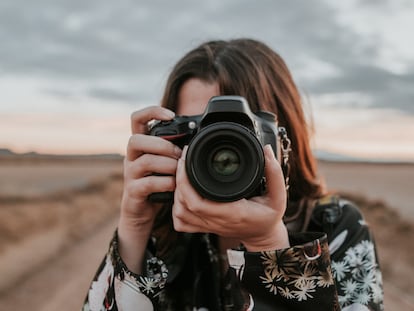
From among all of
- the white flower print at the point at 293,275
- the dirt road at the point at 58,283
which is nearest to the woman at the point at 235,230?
the white flower print at the point at 293,275

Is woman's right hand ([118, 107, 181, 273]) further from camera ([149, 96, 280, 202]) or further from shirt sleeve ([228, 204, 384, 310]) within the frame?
shirt sleeve ([228, 204, 384, 310])

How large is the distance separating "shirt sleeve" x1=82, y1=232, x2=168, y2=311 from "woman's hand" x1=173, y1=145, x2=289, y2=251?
0.80 ft

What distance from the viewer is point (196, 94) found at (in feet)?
6.99

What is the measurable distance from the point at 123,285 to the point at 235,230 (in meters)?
0.43

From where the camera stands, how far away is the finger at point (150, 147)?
1.95m

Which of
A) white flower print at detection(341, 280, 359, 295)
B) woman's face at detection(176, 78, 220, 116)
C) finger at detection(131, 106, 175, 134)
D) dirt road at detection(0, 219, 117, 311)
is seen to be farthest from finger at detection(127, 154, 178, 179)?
dirt road at detection(0, 219, 117, 311)

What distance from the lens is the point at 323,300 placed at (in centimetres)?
164

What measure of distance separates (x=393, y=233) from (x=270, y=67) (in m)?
9.37

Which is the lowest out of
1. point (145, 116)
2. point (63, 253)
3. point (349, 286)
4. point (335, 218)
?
point (63, 253)

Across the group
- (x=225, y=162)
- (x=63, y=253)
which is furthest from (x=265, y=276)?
(x=63, y=253)

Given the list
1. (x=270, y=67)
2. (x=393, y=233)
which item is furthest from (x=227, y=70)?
(x=393, y=233)

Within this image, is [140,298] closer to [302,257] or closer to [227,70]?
[302,257]

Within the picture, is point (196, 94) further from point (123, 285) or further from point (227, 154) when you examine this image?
point (123, 285)

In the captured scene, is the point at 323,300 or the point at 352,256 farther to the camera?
the point at 352,256
